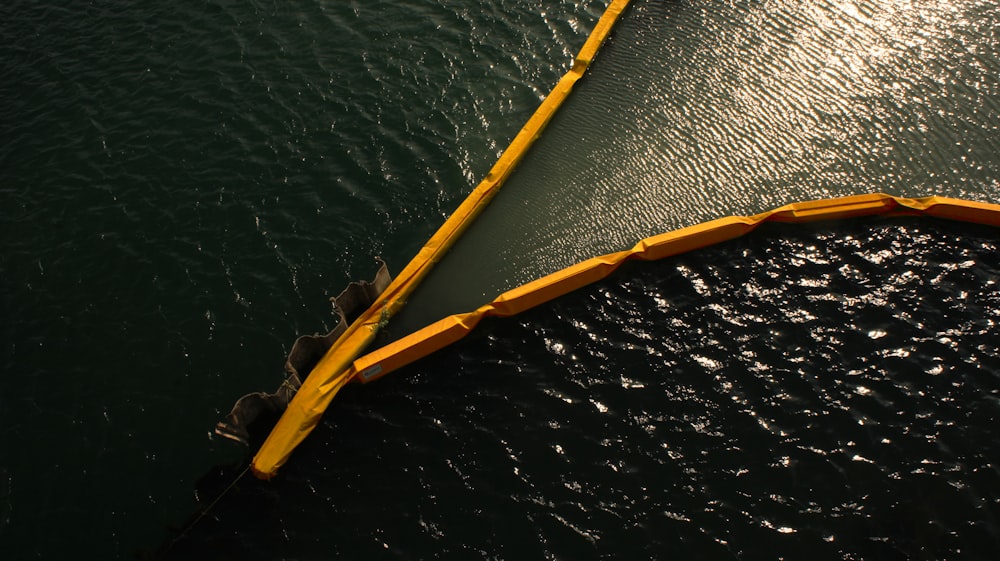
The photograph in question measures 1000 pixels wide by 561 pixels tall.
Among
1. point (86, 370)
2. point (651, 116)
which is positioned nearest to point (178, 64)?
point (86, 370)

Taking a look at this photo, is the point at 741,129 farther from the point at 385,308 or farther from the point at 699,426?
the point at 385,308

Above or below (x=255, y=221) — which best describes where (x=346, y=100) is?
above

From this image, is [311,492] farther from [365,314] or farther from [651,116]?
[651,116]

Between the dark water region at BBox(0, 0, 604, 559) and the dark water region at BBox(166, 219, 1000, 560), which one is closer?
the dark water region at BBox(166, 219, 1000, 560)

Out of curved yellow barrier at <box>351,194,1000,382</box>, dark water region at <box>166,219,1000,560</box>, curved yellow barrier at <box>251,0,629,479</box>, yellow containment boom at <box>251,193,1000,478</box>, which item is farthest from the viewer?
curved yellow barrier at <box>351,194,1000,382</box>

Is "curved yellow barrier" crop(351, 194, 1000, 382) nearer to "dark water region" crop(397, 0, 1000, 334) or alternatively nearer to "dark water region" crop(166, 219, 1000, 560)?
"dark water region" crop(166, 219, 1000, 560)

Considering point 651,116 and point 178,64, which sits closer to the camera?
point 651,116

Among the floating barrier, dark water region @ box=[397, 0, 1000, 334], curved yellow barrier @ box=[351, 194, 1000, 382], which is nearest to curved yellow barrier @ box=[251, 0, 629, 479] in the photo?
the floating barrier

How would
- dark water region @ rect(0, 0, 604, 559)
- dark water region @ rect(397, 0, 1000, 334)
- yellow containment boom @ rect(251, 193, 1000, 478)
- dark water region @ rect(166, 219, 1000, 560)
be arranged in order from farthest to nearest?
A: dark water region @ rect(397, 0, 1000, 334) < dark water region @ rect(0, 0, 604, 559) < yellow containment boom @ rect(251, 193, 1000, 478) < dark water region @ rect(166, 219, 1000, 560)
